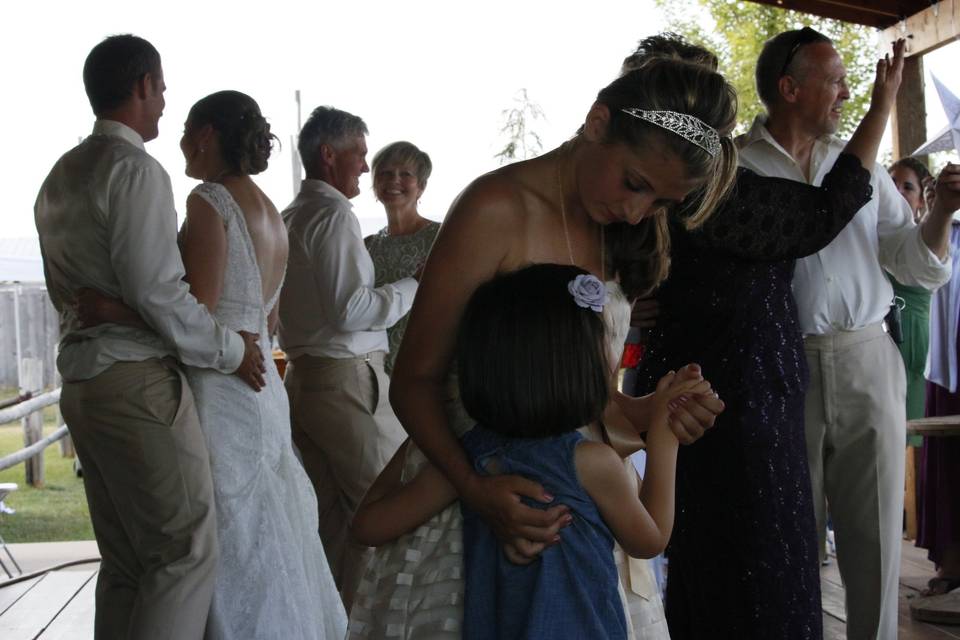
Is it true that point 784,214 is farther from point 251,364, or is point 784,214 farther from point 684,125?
point 251,364

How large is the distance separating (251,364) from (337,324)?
1.95 ft

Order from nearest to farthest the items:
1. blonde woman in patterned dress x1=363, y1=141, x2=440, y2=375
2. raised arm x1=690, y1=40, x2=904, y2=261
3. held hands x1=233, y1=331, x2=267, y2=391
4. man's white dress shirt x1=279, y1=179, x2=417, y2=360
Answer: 1. raised arm x1=690, y1=40, x2=904, y2=261
2. held hands x1=233, y1=331, x2=267, y2=391
3. man's white dress shirt x1=279, y1=179, x2=417, y2=360
4. blonde woman in patterned dress x1=363, y1=141, x2=440, y2=375

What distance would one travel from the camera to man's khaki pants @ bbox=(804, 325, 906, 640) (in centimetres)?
273

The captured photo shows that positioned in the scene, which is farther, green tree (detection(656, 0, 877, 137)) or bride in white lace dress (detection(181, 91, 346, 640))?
green tree (detection(656, 0, 877, 137))

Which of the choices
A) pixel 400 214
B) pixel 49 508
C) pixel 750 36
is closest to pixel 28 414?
pixel 400 214

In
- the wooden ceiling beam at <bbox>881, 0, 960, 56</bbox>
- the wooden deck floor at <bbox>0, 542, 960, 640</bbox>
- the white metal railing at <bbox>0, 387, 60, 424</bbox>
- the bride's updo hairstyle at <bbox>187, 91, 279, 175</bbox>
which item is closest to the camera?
the bride's updo hairstyle at <bbox>187, 91, 279, 175</bbox>

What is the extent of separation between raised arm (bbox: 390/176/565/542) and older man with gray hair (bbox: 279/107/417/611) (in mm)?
1760

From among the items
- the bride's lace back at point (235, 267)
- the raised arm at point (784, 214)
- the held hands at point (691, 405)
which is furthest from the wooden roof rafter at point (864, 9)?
the held hands at point (691, 405)

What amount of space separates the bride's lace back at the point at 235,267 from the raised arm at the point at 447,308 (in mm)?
1343

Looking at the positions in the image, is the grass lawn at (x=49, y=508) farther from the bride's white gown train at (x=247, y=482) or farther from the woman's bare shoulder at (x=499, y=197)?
the woman's bare shoulder at (x=499, y=197)

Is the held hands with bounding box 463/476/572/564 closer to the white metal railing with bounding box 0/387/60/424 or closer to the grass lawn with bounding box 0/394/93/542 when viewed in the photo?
the white metal railing with bounding box 0/387/60/424

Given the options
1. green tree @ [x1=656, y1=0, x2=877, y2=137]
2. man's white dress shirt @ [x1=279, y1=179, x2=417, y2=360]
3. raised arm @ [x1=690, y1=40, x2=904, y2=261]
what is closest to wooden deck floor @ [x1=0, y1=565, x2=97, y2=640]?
man's white dress shirt @ [x1=279, y1=179, x2=417, y2=360]

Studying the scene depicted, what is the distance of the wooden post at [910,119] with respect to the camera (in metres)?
5.37

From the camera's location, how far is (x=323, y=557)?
10.5 ft
